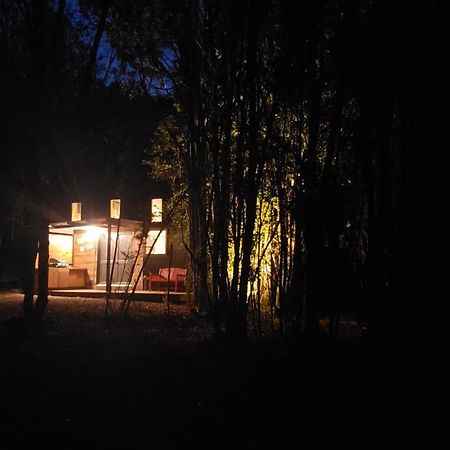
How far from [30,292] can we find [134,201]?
36.3ft

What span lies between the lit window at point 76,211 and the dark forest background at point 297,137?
16.8 feet

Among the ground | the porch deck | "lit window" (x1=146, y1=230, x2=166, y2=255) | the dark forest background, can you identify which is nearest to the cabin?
"lit window" (x1=146, y1=230, x2=166, y2=255)

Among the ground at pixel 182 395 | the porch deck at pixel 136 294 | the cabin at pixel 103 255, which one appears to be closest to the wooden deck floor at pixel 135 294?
the porch deck at pixel 136 294

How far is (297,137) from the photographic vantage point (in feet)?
21.0

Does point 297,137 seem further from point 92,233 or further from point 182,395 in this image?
point 92,233

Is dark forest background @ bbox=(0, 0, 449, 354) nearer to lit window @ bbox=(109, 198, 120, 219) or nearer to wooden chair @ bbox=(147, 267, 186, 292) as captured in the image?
lit window @ bbox=(109, 198, 120, 219)

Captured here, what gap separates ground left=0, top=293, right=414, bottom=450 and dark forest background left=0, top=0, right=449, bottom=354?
1.41ft

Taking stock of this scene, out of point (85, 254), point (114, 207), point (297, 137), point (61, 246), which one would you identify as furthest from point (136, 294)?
point (297, 137)

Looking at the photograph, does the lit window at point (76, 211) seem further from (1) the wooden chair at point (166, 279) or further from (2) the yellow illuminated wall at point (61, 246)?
(1) the wooden chair at point (166, 279)

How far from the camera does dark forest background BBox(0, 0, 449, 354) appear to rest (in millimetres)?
4285

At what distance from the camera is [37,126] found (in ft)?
24.9

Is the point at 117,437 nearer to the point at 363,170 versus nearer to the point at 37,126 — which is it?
the point at 363,170

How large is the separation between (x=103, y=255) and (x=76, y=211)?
1.85 metres

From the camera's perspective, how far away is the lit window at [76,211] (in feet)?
49.1
